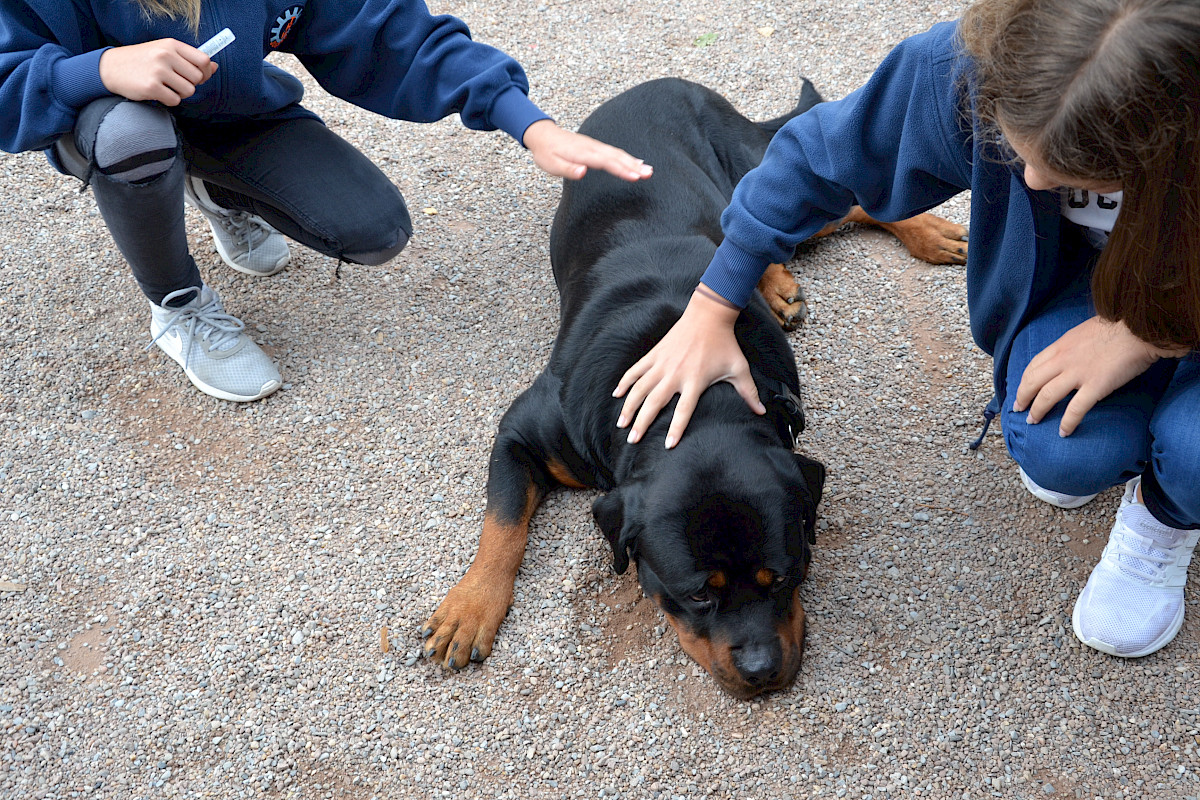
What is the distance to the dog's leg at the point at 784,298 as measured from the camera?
326cm

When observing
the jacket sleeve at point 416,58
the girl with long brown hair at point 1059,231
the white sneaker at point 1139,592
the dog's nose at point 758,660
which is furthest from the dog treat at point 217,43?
the white sneaker at point 1139,592

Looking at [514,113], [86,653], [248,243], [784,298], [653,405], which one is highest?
[514,113]

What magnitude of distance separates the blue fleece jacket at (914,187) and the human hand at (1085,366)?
15 centimetres

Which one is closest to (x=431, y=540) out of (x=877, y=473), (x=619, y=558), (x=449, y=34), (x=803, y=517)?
(x=619, y=558)

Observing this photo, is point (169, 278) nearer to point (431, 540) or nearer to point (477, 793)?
point (431, 540)

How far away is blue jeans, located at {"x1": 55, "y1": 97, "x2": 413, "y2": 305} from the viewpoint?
2676 mm

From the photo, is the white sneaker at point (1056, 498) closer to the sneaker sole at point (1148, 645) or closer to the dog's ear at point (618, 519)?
the sneaker sole at point (1148, 645)

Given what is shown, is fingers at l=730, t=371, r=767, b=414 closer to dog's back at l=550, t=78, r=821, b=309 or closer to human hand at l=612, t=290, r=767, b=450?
human hand at l=612, t=290, r=767, b=450

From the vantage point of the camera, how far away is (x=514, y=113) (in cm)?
274

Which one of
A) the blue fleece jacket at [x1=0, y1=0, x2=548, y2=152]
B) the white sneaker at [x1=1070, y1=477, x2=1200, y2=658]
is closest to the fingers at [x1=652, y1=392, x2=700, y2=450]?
the blue fleece jacket at [x1=0, y1=0, x2=548, y2=152]

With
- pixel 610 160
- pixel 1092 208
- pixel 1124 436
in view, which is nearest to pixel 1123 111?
pixel 1092 208

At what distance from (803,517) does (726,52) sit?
333cm

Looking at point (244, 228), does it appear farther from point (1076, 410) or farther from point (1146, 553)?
point (1146, 553)

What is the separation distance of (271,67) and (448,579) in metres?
1.80
